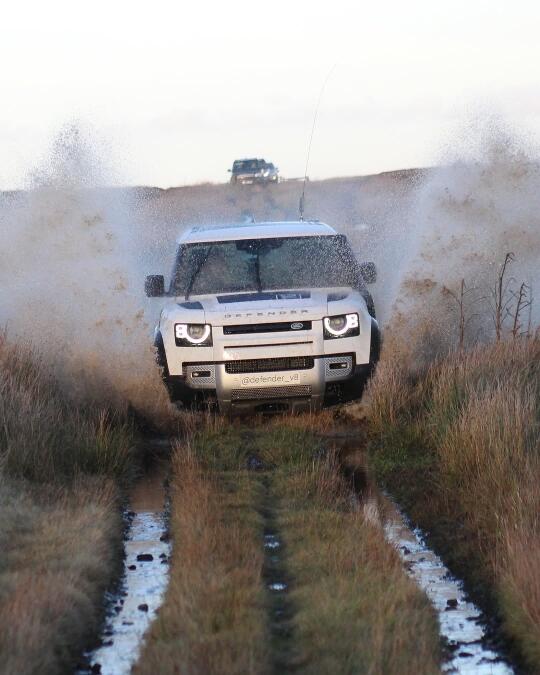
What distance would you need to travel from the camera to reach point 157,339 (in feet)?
39.0

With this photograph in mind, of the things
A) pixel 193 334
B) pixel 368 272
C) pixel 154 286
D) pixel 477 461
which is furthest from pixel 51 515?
pixel 368 272

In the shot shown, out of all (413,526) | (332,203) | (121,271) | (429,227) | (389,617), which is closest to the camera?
(389,617)

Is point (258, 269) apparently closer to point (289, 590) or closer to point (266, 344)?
point (266, 344)

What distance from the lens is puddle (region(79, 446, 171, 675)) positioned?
5.63 metres

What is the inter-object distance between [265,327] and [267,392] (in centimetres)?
56

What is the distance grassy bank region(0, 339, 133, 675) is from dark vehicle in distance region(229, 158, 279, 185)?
36.7 m

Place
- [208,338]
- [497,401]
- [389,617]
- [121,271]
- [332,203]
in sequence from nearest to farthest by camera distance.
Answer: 1. [389,617]
2. [497,401]
3. [208,338]
4. [121,271]
5. [332,203]

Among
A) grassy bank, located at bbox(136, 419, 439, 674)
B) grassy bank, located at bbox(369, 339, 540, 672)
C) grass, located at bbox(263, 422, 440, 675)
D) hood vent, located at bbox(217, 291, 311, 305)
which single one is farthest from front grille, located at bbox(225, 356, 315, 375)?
grass, located at bbox(263, 422, 440, 675)

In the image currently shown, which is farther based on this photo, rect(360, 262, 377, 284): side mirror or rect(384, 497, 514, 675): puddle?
rect(360, 262, 377, 284): side mirror

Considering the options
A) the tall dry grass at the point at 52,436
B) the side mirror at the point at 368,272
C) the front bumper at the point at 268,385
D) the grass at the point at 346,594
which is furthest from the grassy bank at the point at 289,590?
the side mirror at the point at 368,272

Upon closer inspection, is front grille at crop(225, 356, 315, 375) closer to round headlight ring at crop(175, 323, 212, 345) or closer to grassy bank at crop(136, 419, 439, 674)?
round headlight ring at crop(175, 323, 212, 345)

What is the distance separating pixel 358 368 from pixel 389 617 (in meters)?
5.90

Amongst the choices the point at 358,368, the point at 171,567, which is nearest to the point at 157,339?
the point at 358,368

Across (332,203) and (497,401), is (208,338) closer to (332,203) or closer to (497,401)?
(497,401)
